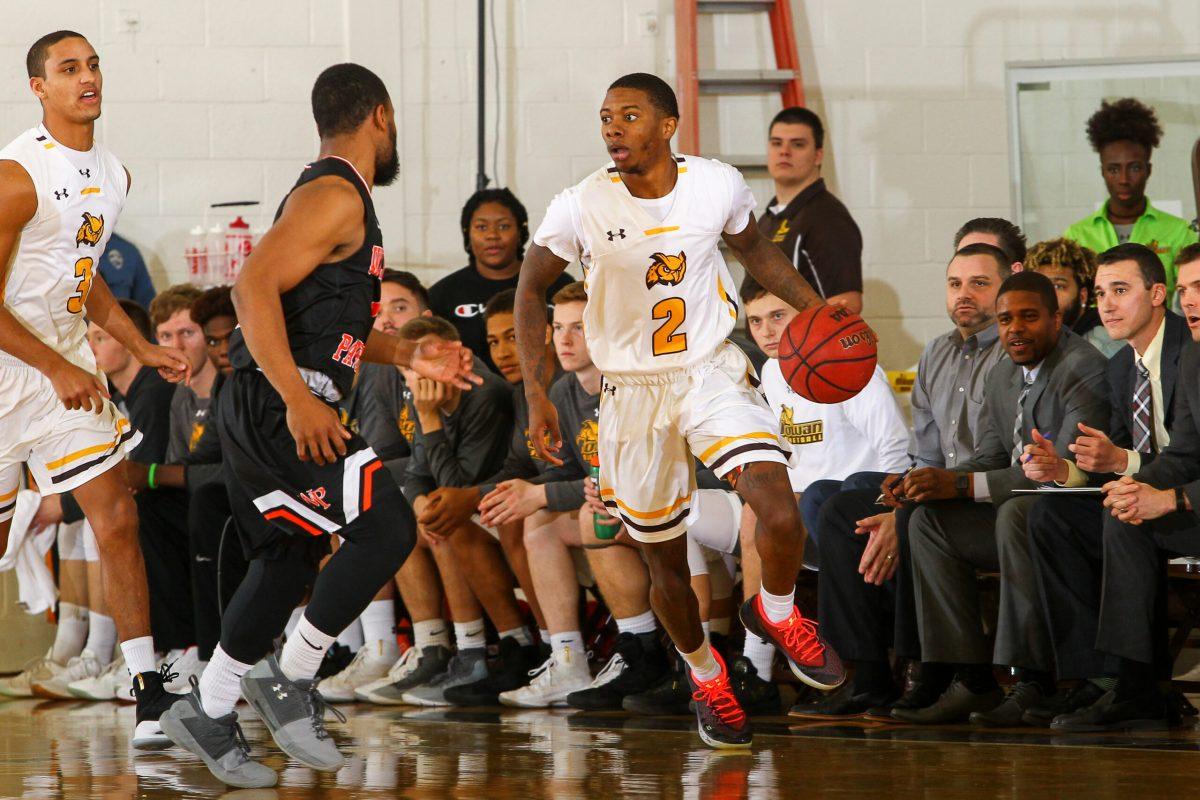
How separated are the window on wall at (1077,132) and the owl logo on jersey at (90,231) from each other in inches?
188

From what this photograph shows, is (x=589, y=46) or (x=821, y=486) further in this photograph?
(x=589, y=46)

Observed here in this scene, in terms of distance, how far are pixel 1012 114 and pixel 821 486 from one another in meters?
3.36

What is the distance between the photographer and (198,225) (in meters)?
7.66

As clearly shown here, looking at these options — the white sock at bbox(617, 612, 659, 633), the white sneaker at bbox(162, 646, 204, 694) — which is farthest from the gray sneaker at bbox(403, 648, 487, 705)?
the white sneaker at bbox(162, 646, 204, 694)

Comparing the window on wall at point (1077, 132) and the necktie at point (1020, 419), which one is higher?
the window on wall at point (1077, 132)

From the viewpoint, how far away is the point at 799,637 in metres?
4.10

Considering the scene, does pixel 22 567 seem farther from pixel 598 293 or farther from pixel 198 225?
pixel 598 293

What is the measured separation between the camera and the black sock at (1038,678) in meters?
4.59

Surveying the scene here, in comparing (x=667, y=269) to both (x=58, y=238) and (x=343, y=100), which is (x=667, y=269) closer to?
(x=343, y=100)

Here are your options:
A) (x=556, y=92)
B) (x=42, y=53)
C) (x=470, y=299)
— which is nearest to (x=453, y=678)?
(x=470, y=299)

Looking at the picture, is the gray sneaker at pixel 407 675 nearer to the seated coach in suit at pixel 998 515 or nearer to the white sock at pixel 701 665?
the white sock at pixel 701 665

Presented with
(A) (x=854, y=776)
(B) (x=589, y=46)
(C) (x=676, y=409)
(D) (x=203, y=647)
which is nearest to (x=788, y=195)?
(B) (x=589, y=46)

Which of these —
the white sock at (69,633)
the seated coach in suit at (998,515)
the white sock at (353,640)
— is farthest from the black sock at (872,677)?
the white sock at (69,633)

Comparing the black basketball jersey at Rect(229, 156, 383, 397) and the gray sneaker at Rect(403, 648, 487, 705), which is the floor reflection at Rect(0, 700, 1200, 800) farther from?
the black basketball jersey at Rect(229, 156, 383, 397)
